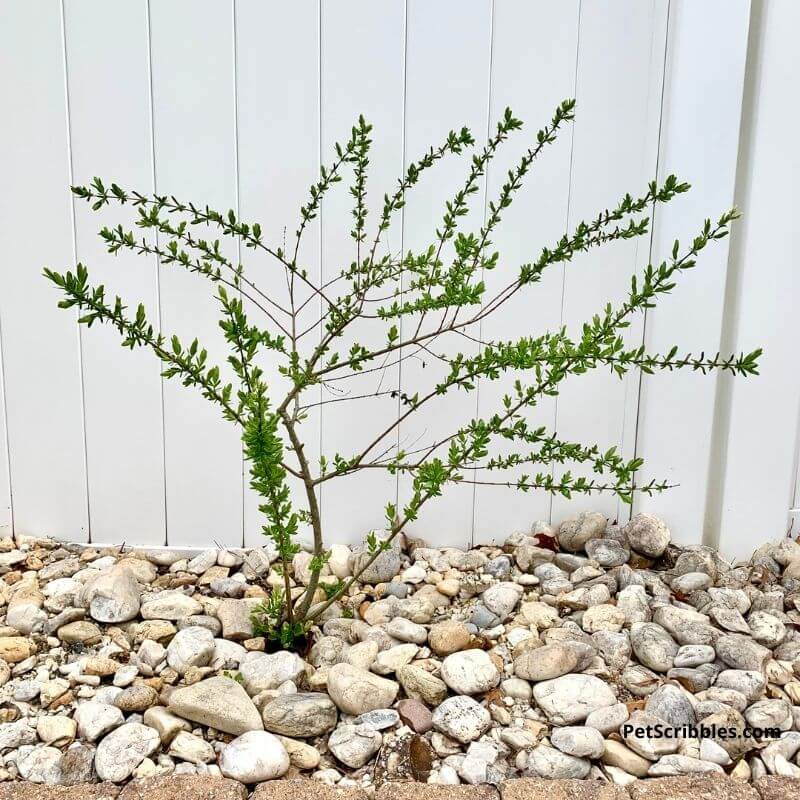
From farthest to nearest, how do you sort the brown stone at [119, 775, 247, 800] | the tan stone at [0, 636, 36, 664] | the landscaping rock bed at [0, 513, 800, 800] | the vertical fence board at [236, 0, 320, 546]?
the vertical fence board at [236, 0, 320, 546], the tan stone at [0, 636, 36, 664], the landscaping rock bed at [0, 513, 800, 800], the brown stone at [119, 775, 247, 800]

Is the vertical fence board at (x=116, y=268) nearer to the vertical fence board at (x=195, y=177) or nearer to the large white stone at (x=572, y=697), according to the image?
the vertical fence board at (x=195, y=177)

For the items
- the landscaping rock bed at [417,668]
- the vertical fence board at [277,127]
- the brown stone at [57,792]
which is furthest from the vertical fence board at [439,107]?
the brown stone at [57,792]

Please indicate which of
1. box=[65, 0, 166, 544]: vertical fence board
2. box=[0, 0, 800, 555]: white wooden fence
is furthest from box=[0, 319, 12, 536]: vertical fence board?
box=[65, 0, 166, 544]: vertical fence board

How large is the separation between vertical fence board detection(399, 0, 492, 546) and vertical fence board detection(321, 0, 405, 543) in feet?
0.12

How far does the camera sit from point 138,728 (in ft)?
4.33

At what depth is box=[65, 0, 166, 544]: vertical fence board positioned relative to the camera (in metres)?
1.83

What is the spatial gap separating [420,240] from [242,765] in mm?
1263

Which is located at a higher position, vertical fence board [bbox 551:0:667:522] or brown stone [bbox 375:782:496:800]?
vertical fence board [bbox 551:0:667:522]

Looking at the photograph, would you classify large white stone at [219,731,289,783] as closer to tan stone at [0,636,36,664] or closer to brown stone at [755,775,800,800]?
tan stone at [0,636,36,664]

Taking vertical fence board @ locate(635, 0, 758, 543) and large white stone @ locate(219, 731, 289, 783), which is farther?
vertical fence board @ locate(635, 0, 758, 543)

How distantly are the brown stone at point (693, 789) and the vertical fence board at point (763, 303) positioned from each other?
3.05 ft

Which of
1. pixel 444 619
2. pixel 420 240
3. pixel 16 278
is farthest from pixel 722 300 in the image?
Result: pixel 16 278

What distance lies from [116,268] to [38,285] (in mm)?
219

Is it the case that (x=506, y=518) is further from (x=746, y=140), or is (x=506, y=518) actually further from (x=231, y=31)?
(x=231, y=31)
